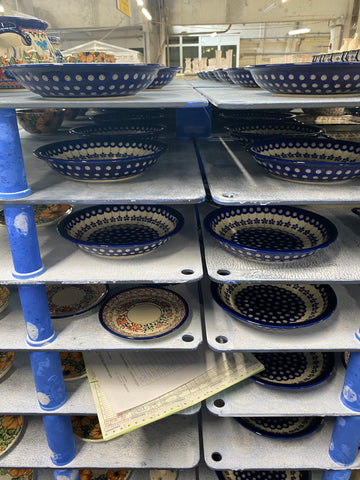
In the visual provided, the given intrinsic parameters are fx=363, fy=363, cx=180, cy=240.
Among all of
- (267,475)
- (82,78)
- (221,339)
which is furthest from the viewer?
(267,475)

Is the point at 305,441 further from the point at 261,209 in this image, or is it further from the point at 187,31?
the point at 187,31

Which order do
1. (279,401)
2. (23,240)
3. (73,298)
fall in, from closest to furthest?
(23,240), (279,401), (73,298)

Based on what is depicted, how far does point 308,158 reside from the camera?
1106 mm

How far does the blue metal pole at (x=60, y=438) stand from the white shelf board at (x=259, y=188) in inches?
33.9

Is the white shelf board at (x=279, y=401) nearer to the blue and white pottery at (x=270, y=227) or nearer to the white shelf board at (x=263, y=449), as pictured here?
the white shelf board at (x=263, y=449)

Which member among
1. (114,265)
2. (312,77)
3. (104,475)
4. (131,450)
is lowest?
(104,475)

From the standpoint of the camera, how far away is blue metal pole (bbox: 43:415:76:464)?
1.13m

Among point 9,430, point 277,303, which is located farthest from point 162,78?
point 9,430

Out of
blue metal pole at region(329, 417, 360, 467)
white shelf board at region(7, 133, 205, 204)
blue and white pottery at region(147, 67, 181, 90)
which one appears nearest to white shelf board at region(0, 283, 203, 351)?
white shelf board at region(7, 133, 205, 204)

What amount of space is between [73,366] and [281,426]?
749mm

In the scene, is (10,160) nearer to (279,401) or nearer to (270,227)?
(270,227)

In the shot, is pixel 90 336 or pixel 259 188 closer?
pixel 259 188

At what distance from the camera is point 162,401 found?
105 cm

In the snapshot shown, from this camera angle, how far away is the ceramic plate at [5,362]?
122cm
